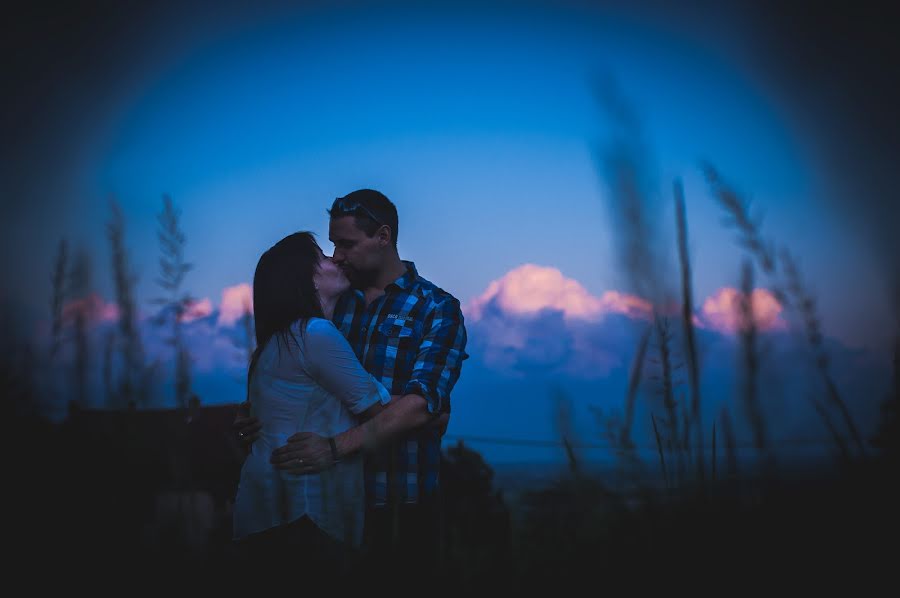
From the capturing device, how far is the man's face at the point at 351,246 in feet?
11.4

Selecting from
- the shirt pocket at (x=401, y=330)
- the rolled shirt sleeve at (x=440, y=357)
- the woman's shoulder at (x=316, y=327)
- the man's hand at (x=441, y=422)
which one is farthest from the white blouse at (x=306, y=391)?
the shirt pocket at (x=401, y=330)

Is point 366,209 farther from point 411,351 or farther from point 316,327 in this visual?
point 316,327

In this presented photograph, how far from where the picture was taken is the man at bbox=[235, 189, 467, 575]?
2.78 m

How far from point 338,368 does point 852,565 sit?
6.47 ft

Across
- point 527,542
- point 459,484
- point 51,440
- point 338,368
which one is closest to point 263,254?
point 338,368

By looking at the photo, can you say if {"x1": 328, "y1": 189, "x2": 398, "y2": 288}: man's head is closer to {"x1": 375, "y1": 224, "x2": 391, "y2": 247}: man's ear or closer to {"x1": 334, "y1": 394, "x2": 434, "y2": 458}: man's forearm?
{"x1": 375, "y1": 224, "x2": 391, "y2": 247}: man's ear

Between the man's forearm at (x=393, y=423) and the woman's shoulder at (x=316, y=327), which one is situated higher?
the woman's shoulder at (x=316, y=327)

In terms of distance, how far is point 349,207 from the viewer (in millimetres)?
3537

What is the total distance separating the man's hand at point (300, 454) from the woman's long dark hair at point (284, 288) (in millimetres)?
580

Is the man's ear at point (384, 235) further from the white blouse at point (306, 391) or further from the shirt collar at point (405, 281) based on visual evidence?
the white blouse at point (306, 391)

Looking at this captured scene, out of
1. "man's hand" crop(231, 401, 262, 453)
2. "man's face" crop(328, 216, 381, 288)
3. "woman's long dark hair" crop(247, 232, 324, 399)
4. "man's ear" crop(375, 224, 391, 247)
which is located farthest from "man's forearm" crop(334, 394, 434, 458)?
"man's ear" crop(375, 224, 391, 247)

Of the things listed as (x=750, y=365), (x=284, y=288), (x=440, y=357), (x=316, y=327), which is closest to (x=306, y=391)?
(x=316, y=327)

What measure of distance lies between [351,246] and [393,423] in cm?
125

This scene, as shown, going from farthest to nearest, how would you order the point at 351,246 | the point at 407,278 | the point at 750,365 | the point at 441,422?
the point at 407,278
the point at 351,246
the point at 441,422
the point at 750,365
